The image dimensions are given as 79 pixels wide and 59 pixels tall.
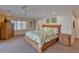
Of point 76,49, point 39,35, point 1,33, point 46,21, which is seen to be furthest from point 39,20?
point 76,49

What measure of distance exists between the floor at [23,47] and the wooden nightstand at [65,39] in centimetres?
9

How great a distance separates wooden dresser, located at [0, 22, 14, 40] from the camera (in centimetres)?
210

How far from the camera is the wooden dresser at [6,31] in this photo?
2096 millimetres

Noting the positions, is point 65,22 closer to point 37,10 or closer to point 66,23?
Answer: point 66,23

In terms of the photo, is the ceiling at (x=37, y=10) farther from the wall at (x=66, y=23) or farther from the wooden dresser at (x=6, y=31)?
the wooden dresser at (x=6, y=31)

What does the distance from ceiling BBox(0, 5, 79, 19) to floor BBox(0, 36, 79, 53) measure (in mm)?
545

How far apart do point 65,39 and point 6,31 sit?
1.37 metres

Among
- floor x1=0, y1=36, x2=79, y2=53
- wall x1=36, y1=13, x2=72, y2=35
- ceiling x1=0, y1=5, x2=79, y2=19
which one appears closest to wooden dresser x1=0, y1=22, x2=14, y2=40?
floor x1=0, y1=36, x2=79, y2=53

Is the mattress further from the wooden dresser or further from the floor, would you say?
the wooden dresser

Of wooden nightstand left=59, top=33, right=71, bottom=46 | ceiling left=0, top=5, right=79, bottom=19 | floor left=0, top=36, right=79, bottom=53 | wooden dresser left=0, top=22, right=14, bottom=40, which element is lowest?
floor left=0, top=36, right=79, bottom=53

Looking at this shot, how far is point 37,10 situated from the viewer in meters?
2.04

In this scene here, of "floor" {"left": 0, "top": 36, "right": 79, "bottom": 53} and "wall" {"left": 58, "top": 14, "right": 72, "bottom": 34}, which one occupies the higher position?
"wall" {"left": 58, "top": 14, "right": 72, "bottom": 34}

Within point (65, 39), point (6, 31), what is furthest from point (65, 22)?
point (6, 31)

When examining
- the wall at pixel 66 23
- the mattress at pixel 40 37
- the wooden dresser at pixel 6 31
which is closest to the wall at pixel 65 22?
the wall at pixel 66 23
